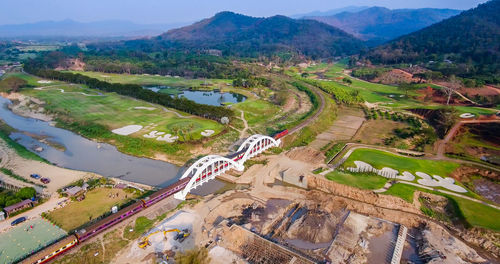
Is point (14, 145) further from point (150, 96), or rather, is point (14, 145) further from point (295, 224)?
point (295, 224)

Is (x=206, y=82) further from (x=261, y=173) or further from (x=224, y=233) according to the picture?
(x=224, y=233)

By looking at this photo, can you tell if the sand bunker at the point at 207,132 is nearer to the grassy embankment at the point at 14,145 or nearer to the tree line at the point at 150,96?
the tree line at the point at 150,96

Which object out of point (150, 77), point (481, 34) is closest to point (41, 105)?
point (150, 77)

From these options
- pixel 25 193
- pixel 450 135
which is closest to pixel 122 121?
pixel 25 193

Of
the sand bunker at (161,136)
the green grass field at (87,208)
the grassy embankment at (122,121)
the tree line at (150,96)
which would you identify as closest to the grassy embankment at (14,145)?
the grassy embankment at (122,121)

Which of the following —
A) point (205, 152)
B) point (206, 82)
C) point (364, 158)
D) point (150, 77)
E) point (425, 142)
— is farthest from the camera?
point (150, 77)

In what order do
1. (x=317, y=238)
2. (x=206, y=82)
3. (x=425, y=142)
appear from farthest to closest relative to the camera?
(x=206, y=82), (x=425, y=142), (x=317, y=238)
